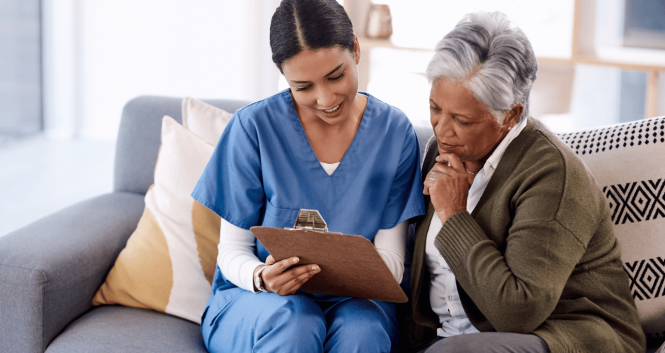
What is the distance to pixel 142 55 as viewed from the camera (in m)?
4.25

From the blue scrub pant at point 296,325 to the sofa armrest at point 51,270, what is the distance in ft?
1.20

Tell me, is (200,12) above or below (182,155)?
above

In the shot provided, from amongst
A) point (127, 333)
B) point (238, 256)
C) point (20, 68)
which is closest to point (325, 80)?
point (238, 256)

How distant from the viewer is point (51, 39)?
443cm

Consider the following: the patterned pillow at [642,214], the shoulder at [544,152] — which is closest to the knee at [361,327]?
the shoulder at [544,152]

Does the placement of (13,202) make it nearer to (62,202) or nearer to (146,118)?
(62,202)

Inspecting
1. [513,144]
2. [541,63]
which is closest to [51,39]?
[541,63]

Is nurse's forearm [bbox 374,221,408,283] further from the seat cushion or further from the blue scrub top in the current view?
the seat cushion

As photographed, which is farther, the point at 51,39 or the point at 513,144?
the point at 51,39

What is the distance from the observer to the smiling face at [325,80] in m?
1.22

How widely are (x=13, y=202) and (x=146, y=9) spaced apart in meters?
1.63

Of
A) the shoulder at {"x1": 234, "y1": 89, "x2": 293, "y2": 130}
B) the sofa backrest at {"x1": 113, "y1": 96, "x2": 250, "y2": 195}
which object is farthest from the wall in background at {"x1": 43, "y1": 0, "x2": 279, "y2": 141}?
the shoulder at {"x1": 234, "y1": 89, "x2": 293, "y2": 130}

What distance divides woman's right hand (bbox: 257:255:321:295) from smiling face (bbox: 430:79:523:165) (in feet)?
1.28

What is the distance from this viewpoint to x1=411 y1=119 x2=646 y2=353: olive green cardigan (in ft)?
3.55
